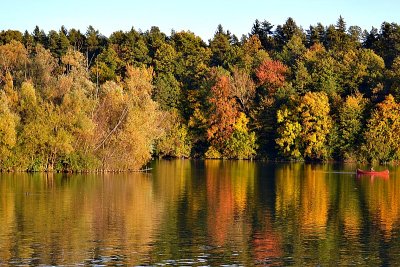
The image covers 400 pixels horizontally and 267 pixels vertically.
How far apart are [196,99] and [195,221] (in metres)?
76.8

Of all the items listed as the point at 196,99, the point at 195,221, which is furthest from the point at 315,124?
the point at 195,221

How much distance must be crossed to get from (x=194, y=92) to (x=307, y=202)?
6745cm

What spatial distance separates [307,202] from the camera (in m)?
52.2

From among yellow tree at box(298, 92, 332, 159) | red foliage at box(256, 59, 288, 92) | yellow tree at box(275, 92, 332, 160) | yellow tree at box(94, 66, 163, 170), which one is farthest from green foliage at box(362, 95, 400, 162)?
yellow tree at box(94, 66, 163, 170)

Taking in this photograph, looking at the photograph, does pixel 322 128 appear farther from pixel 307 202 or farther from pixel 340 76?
pixel 307 202

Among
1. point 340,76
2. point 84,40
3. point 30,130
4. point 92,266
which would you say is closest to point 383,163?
point 340,76

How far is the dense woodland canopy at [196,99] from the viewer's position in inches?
2852

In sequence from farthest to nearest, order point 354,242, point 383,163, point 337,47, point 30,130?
point 337,47 < point 383,163 < point 30,130 < point 354,242

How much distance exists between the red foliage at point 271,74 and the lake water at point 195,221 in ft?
151

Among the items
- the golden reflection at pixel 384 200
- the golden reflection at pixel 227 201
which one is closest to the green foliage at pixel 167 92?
the golden reflection at pixel 227 201

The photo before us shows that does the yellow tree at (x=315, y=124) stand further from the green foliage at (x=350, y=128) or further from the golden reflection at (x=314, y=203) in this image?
the golden reflection at (x=314, y=203)

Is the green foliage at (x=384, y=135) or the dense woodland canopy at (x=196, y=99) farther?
the green foliage at (x=384, y=135)

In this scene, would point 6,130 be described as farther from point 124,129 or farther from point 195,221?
point 195,221

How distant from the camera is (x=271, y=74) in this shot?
11575 centimetres
